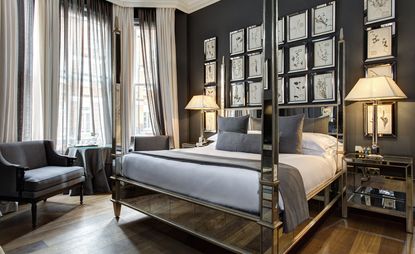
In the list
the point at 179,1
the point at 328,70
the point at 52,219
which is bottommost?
the point at 52,219

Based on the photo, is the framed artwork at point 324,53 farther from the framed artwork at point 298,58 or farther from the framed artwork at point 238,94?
the framed artwork at point 238,94

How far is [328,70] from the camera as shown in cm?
334

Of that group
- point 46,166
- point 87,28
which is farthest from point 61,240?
point 87,28

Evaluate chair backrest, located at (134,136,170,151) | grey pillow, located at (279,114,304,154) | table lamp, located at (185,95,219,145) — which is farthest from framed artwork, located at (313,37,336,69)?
chair backrest, located at (134,136,170,151)

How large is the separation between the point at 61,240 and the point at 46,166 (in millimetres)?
1456

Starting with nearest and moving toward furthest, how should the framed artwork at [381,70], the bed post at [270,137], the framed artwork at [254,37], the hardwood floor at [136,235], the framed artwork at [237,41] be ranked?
the bed post at [270,137] < the hardwood floor at [136,235] < the framed artwork at [381,70] < the framed artwork at [254,37] < the framed artwork at [237,41]

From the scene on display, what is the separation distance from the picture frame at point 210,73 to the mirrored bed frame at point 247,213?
2118mm

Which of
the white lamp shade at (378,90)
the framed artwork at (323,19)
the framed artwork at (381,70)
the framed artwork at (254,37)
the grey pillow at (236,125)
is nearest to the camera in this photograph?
the white lamp shade at (378,90)

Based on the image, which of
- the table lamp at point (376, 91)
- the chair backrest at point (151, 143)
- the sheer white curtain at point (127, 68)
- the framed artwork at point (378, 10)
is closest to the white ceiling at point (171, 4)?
the sheer white curtain at point (127, 68)

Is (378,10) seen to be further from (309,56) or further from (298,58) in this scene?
(298,58)

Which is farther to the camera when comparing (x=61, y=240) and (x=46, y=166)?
(x=46, y=166)

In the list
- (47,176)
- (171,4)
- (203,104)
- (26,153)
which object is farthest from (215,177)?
(171,4)

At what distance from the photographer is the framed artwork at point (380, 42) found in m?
2.89

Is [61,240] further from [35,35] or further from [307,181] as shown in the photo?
[35,35]
